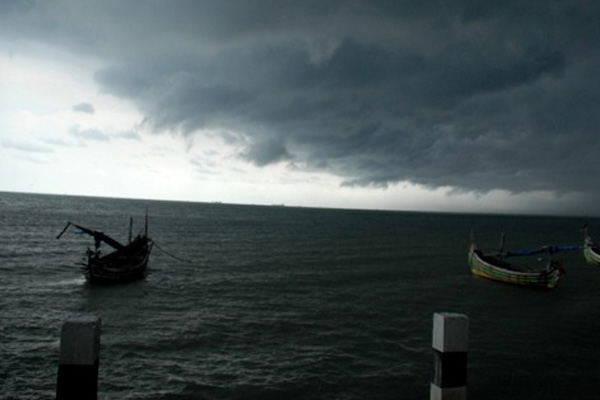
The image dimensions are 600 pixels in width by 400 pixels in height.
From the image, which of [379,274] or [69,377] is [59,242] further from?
[69,377]

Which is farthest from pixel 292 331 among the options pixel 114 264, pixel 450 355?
pixel 114 264

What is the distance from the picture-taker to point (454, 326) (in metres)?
6.80

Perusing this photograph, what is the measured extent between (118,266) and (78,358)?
99.7 ft

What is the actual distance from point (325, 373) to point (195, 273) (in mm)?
25459

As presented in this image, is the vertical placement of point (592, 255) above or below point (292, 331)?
above

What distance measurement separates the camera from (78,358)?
574cm

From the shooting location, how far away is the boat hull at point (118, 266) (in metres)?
31.5

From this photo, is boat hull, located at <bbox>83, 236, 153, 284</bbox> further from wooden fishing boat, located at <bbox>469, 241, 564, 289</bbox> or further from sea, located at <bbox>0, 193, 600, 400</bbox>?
wooden fishing boat, located at <bbox>469, 241, 564, 289</bbox>

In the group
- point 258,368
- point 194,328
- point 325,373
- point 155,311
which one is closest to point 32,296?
point 155,311

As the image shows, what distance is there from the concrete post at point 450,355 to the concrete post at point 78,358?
16.7 ft

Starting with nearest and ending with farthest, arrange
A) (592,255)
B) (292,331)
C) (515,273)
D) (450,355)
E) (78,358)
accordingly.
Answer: (78,358)
(450,355)
(292,331)
(515,273)
(592,255)

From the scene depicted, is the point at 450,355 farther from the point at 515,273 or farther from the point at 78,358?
the point at 515,273

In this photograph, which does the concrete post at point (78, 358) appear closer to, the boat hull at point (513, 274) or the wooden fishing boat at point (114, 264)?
the wooden fishing boat at point (114, 264)

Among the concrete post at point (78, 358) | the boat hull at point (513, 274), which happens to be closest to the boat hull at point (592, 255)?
the boat hull at point (513, 274)
